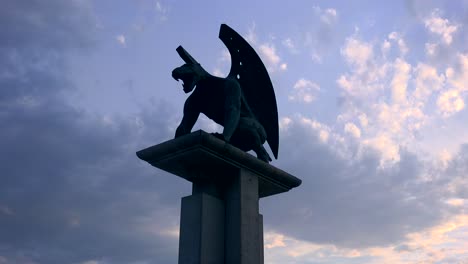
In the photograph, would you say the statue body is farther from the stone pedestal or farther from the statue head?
the stone pedestal

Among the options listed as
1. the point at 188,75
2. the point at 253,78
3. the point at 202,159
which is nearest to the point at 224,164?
the point at 202,159

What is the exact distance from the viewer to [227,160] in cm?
780

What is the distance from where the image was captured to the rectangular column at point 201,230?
7.35 meters

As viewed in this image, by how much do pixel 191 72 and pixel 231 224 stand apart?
247cm

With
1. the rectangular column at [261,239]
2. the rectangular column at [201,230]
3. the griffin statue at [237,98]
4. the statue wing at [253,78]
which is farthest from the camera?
the statue wing at [253,78]

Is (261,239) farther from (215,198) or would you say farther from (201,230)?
(201,230)

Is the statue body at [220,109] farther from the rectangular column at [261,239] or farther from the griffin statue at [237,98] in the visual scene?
the rectangular column at [261,239]

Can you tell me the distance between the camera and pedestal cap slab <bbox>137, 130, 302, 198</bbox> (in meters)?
7.38

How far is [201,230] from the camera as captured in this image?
7.42 meters

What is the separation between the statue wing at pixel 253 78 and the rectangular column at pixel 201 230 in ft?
8.02

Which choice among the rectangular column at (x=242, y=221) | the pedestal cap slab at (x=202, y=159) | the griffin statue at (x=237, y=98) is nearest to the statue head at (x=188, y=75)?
the griffin statue at (x=237, y=98)

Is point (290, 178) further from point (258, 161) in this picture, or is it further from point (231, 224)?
point (231, 224)

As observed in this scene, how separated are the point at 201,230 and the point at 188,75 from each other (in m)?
2.49

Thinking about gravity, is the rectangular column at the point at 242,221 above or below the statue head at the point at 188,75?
below
